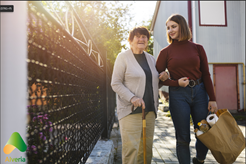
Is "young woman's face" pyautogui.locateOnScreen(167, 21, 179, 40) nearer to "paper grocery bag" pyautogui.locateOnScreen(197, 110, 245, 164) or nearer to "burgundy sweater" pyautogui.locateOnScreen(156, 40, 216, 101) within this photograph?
"burgundy sweater" pyautogui.locateOnScreen(156, 40, 216, 101)

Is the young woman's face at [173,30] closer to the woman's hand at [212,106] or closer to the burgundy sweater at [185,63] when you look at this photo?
the burgundy sweater at [185,63]

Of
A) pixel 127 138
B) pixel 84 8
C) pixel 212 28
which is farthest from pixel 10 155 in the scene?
pixel 212 28

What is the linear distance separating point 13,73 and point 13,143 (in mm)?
287

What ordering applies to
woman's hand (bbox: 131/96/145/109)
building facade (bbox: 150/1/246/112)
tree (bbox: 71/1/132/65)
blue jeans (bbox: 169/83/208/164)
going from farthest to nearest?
building facade (bbox: 150/1/246/112) < tree (bbox: 71/1/132/65) < blue jeans (bbox: 169/83/208/164) < woman's hand (bbox: 131/96/145/109)

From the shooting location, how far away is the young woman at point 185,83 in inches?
97.0

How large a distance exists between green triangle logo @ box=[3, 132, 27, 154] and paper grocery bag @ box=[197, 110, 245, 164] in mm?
1929

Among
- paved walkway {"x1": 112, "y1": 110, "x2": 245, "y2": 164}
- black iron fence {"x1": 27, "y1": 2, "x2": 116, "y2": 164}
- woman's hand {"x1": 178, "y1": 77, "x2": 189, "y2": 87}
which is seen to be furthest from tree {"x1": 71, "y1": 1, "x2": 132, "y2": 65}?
black iron fence {"x1": 27, "y1": 2, "x2": 116, "y2": 164}

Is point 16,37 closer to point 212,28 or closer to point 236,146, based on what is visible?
point 236,146

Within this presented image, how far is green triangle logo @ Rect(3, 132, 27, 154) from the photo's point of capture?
801mm

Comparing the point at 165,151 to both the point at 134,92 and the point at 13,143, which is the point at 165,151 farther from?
the point at 13,143

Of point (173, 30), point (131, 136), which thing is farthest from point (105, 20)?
point (131, 136)

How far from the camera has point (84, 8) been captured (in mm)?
6297

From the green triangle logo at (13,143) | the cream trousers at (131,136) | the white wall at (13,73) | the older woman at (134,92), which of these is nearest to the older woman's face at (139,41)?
the older woman at (134,92)

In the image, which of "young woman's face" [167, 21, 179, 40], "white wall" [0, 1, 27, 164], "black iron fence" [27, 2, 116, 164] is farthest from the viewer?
"young woman's face" [167, 21, 179, 40]
